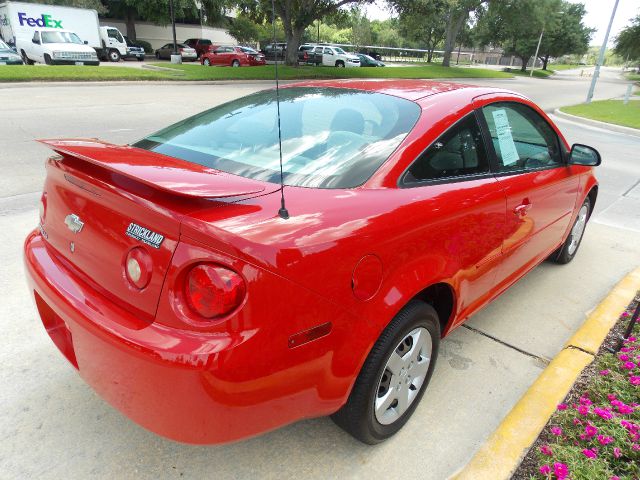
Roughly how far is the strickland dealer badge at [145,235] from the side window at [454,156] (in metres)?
1.06

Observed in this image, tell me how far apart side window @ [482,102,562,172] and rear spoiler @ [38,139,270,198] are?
152 cm

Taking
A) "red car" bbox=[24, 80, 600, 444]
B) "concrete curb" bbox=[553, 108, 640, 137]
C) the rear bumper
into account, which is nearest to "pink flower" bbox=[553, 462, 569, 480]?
"red car" bbox=[24, 80, 600, 444]

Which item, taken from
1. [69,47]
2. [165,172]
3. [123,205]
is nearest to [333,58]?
[69,47]

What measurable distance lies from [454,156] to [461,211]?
0.30 meters

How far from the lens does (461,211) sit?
222cm

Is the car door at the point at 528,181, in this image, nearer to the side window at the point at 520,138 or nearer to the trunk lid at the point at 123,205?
the side window at the point at 520,138

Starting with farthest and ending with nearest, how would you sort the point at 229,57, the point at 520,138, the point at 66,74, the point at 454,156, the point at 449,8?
the point at 449,8, the point at 229,57, the point at 66,74, the point at 520,138, the point at 454,156

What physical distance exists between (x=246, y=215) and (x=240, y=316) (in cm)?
35

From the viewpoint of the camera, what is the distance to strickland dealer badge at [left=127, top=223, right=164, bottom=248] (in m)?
1.56

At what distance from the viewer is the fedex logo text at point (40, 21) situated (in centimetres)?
2483

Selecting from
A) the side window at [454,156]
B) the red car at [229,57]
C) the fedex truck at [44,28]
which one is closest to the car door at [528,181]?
the side window at [454,156]

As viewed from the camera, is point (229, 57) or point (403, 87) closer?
point (403, 87)

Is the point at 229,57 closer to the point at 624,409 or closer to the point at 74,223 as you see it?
the point at 74,223

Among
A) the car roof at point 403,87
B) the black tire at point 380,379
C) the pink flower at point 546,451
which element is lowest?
the pink flower at point 546,451
